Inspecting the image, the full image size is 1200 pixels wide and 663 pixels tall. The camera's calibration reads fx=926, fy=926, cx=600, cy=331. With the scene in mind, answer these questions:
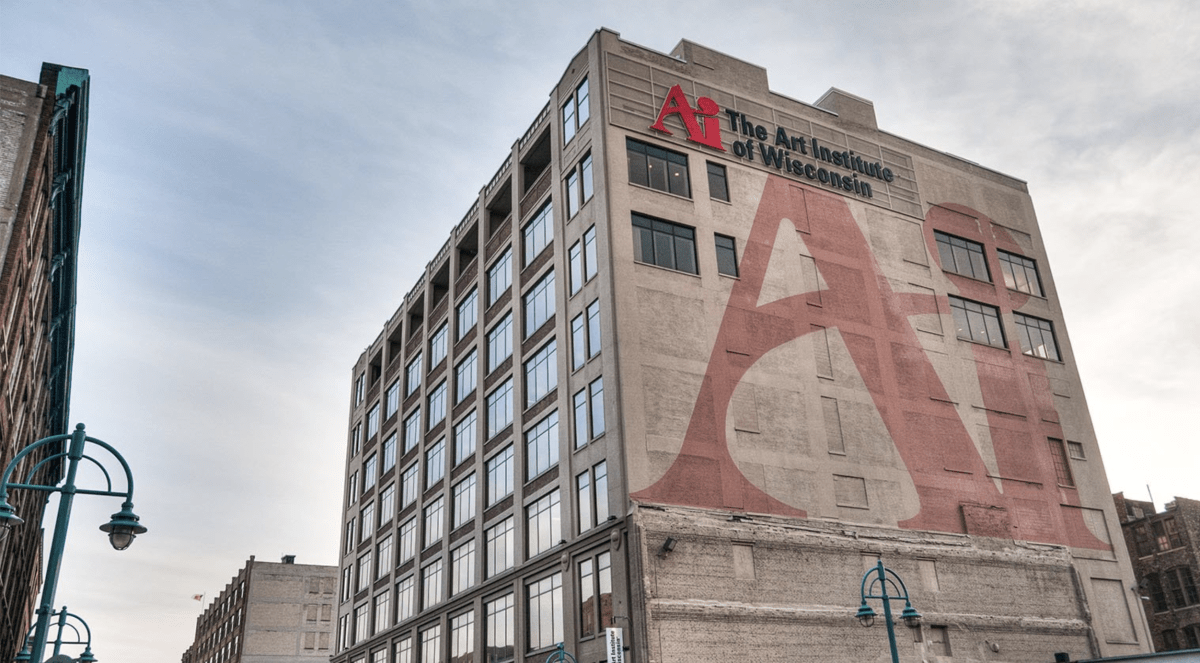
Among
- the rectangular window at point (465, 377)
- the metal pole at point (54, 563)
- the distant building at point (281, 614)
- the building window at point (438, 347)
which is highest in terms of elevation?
the building window at point (438, 347)

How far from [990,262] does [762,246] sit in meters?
15.8

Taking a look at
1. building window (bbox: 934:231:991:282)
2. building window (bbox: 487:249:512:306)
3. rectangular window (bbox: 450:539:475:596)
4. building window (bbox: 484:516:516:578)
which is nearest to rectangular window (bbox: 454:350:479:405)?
→ building window (bbox: 487:249:512:306)

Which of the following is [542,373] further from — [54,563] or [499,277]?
[54,563]

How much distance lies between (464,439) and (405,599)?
12.4 metres

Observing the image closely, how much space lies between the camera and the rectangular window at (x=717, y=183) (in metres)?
42.9

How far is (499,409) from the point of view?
48.3 m

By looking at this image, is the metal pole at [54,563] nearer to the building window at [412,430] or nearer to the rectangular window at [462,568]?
the rectangular window at [462,568]

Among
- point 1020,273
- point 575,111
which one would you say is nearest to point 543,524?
point 575,111

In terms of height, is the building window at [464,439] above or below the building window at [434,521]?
above

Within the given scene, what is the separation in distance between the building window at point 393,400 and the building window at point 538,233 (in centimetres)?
2352

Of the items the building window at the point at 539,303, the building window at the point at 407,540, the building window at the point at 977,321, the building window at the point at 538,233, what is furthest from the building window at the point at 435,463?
the building window at the point at 977,321

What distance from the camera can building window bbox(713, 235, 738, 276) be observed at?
1622 inches

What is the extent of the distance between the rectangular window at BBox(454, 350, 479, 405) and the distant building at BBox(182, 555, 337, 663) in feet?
180

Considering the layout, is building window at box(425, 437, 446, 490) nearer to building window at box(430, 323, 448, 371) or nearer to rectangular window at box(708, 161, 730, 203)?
building window at box(430, 323, 448, 371)
